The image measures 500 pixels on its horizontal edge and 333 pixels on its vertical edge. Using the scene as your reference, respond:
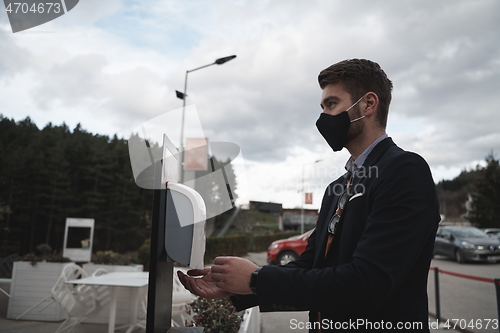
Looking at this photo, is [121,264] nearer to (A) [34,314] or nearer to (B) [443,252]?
(A) [34,314]

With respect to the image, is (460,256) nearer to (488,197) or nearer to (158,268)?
(488,197)

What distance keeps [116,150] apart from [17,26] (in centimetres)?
3896

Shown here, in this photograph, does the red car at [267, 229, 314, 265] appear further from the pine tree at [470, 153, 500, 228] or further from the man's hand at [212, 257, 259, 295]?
the pine tree at [470, 153, 500, 228]

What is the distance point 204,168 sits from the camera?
5.61ft

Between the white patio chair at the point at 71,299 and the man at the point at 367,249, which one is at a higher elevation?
the man at the point at 367,249

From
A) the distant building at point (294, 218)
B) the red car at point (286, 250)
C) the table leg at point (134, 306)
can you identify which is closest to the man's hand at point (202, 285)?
the table leg at point (134, 306)

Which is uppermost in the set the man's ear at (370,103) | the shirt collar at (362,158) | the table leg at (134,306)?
the man's ear at (370,103)

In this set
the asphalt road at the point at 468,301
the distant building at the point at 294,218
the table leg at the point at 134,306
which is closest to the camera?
the table leg at the point at 134,306

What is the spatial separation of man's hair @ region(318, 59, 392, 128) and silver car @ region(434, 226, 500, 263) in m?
14.3

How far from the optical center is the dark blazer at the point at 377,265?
3.11 ft

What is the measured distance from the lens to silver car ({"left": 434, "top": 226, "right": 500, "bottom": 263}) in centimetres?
1312

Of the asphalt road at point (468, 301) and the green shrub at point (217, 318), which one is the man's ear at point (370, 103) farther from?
the asphalt road at point (468, 301)

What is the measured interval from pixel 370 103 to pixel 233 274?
0.78 metres

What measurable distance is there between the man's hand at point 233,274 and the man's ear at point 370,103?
693 millimetres
